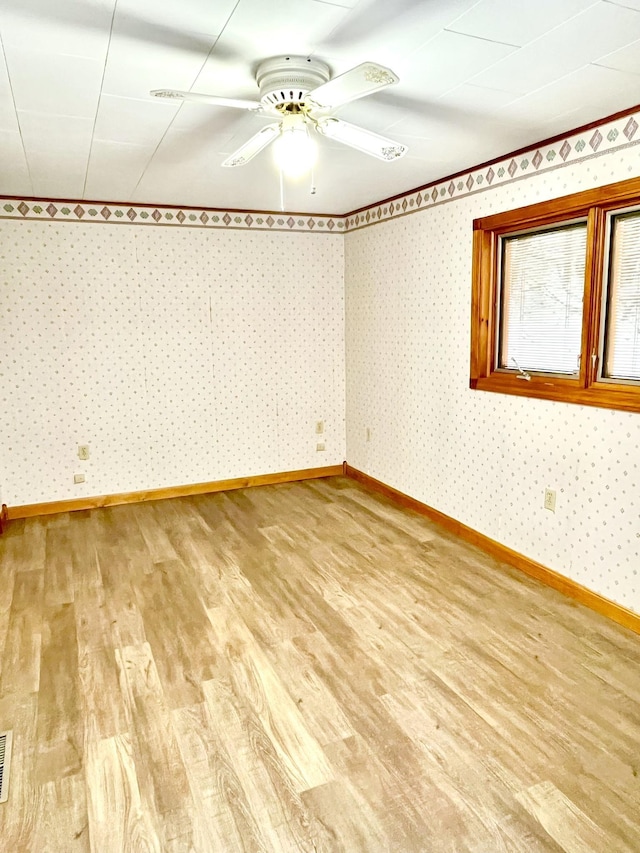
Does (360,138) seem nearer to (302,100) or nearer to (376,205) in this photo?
(302,100)

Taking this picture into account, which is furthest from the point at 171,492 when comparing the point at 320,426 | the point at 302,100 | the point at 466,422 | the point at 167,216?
the point at 302,100

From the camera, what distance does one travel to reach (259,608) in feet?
9.34

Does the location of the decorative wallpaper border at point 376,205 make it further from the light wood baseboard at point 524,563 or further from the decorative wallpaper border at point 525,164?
the light wood baseboard at point 524,563

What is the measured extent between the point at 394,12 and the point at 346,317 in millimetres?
3470

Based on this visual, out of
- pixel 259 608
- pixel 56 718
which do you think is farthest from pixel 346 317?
pixel 56 718

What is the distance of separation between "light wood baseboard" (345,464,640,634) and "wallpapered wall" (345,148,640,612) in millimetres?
41

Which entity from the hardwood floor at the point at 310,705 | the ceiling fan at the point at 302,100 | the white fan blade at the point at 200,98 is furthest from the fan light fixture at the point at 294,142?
the hardwood floor at the point at 310,705

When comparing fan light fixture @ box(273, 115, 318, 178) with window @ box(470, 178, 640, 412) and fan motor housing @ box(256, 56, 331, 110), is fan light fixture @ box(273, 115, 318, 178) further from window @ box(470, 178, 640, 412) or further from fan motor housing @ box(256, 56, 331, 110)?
window @ box(470, 178, 640, 412)

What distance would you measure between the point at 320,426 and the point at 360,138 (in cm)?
325

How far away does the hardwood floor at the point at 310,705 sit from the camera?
163 cm

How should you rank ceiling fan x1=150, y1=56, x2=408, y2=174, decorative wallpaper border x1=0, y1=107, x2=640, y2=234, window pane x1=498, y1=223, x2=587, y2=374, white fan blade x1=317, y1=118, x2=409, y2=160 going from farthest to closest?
window pane x1=498, y1=223, x2=587, y2=374 → decorative wallpaper border x1=0, y1=107, x2=640, y2=234 → white fan blade x1=317, y1=118, x2=409, y2=160 → ceiling fan x1=150, y1=56, x2=408, y2=174

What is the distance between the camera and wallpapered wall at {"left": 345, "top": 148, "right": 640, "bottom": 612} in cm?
269

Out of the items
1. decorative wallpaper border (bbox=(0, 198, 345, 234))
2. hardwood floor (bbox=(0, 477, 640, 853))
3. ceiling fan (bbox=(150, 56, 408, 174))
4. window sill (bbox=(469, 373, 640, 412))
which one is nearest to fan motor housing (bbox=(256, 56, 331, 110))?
ceiling fan (bbox=(150, 56, 408, 174))

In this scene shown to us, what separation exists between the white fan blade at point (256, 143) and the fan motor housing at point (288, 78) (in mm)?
80
